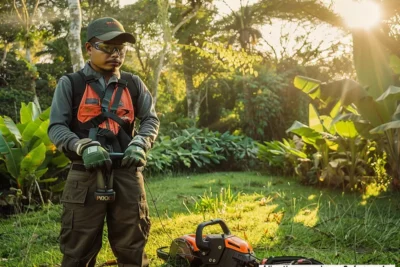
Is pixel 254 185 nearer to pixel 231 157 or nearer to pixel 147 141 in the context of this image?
pixel 231 157

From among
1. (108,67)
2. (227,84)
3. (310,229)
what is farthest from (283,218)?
(227,84)

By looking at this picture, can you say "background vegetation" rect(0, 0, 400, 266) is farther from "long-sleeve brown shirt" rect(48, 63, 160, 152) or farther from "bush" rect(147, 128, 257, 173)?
"long-sleeve brown shirt" rect(48, 63, 160, 152)

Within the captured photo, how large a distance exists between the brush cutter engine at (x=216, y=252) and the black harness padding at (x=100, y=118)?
0.70 metres

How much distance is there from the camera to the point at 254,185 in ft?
27.6

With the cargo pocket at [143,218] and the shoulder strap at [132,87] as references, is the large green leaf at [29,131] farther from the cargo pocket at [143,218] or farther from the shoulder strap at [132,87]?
the cargo pocket at [143,218]

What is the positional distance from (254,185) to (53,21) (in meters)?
16.0

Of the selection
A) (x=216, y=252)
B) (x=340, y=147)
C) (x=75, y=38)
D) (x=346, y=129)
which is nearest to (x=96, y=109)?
(x=216, y=252)

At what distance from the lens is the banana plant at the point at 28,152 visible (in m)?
5.46

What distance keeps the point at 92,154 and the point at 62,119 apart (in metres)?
0.39

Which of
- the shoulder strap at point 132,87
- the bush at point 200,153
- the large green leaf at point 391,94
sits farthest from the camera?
the bush at point 200,153

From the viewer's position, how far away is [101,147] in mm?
2484

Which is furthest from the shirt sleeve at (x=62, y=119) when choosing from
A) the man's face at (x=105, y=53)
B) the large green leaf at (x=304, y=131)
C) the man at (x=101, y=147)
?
the large green leaf at (x=304, y=131)

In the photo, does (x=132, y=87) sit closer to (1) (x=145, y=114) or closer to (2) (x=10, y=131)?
(1) (x=145, y=114)

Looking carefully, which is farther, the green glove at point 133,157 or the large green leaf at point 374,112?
the large green leaf at point 374,112
